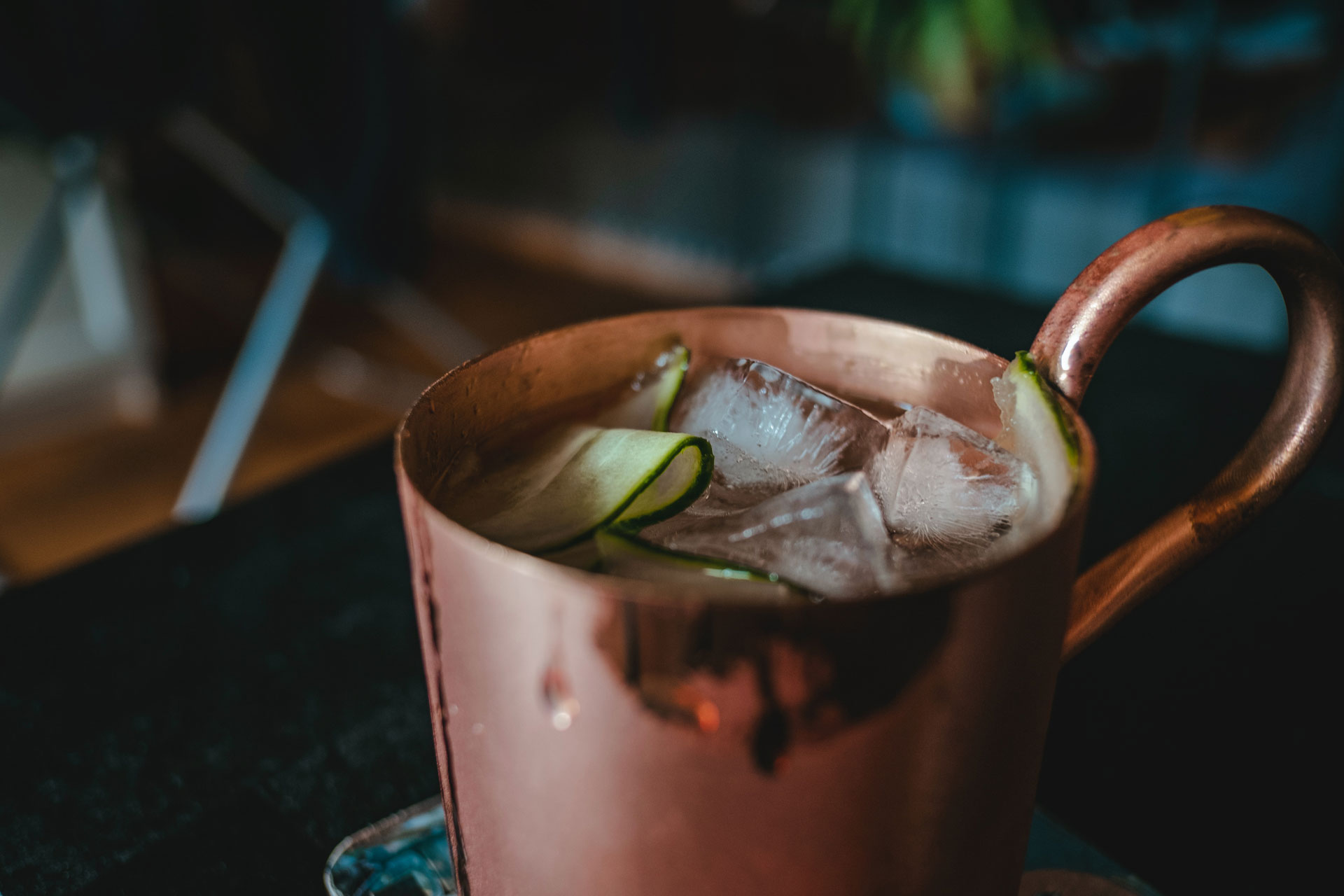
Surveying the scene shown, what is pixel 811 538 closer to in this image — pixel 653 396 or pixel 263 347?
pixel 653 396

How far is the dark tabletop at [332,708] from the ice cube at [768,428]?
0.20 metres

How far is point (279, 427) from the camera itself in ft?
8.05

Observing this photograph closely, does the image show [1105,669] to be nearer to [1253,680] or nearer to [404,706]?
[1253,680]

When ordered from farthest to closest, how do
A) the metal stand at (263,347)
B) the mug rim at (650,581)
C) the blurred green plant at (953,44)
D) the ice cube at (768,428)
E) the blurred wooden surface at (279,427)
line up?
the blurred green plant at (953,44)
the blurred wooden surface at (279,427)
the metal stand at (263,347)
the ice cube at (768,428)
the mug rim at (650,581)

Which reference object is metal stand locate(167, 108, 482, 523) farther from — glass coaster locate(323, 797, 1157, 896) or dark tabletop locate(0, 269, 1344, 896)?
glass coaster locate(323, 797, 1157, 896)

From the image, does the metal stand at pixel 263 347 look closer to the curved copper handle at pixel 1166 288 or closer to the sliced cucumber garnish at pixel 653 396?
the sliced cucumber garnish at pixel 653 396

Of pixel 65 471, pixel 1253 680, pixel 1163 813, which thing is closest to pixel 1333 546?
pixel 1253 680

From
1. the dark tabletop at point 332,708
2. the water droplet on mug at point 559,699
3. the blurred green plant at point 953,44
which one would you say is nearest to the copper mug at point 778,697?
the water droplet on mug at point 559,699

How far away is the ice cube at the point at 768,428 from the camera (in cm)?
34

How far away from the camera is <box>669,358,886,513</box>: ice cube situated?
34cm

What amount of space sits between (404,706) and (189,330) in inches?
118

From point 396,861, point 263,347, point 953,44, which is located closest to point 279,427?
point 263,347

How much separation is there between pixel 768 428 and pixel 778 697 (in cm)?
16

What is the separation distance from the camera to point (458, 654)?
0.76 feet
